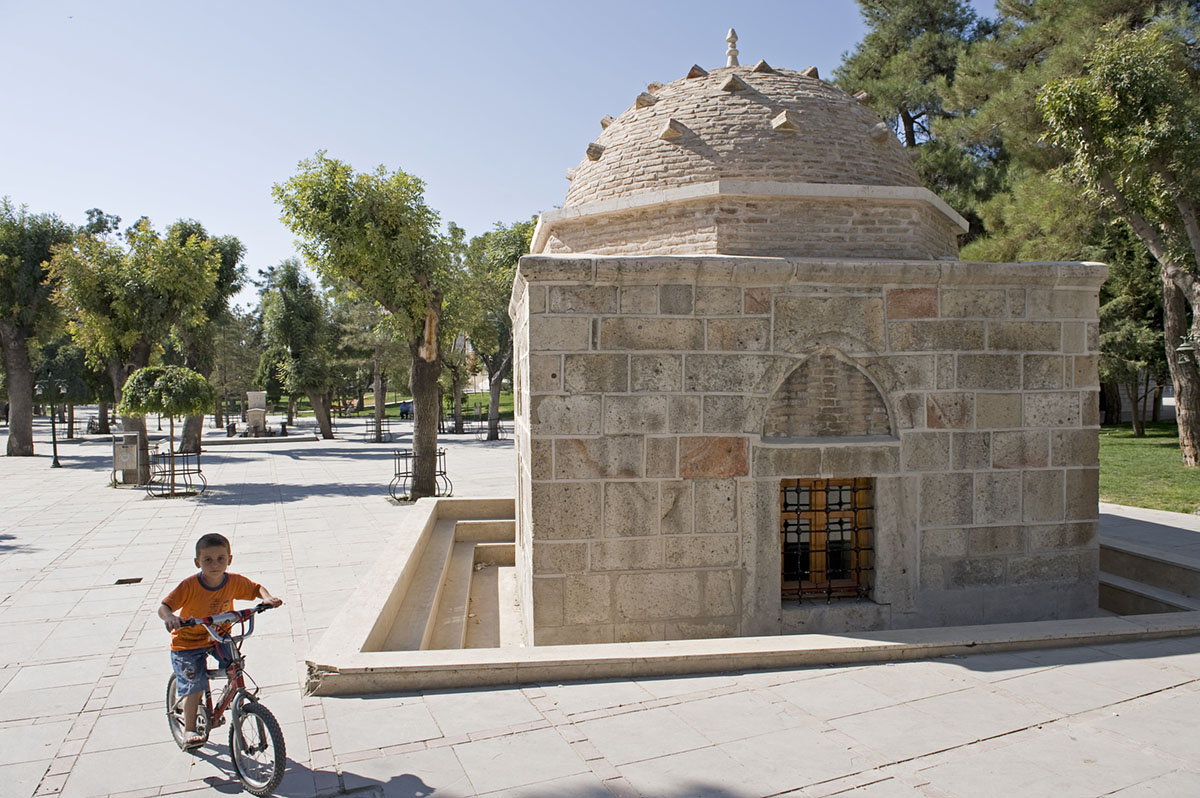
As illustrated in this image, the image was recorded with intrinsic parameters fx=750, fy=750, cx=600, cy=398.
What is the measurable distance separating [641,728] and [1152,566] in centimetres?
583

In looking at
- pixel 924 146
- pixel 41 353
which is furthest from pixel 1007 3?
pixel 41 353

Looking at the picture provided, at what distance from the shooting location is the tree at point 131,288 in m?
16.6

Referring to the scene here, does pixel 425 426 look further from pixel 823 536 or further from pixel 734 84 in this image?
pixel 823 536

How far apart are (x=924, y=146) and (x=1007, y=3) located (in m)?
4.02

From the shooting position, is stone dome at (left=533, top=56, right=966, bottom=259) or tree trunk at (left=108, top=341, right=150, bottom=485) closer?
stone dome at (left=533, top=56, right=966, bottom=259)

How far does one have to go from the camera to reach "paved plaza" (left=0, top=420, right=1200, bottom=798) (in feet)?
11.4

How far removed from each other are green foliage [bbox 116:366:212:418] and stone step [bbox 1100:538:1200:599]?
15249 millimetres

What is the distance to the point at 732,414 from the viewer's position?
5664 millimetres

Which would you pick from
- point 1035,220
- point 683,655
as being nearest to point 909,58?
point 1035,220

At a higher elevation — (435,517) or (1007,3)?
(1007,3)

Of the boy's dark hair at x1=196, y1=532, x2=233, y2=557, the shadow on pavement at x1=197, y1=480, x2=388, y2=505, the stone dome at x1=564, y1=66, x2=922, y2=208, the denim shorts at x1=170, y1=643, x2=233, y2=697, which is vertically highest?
the stone dome at x1=564, y1=66, x2=922, y2=208

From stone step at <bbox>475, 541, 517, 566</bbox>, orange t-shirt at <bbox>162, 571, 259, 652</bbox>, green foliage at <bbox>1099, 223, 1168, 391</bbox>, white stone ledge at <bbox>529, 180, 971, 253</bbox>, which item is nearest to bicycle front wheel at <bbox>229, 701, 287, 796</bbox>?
orange t-shirt at <bbox>162, 571, 259, 652</bbox>

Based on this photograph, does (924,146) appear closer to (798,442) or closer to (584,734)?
(798,442)

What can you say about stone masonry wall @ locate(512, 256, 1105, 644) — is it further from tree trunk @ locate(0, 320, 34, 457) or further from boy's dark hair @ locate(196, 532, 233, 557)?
tree trunk @ locate(0, 320, 34, 457)
